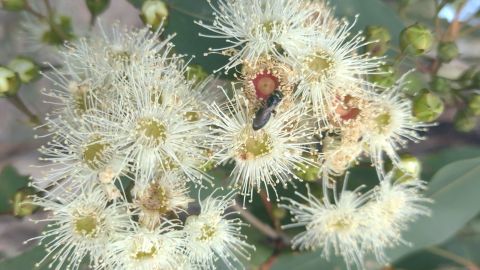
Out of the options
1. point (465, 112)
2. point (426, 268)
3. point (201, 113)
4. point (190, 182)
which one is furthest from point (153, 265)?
point (426, 268)

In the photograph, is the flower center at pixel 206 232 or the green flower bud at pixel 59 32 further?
the green flower bud at pixel 59 32

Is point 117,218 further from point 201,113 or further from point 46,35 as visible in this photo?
point 46,35

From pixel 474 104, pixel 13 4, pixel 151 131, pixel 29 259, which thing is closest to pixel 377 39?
pixel 474 104

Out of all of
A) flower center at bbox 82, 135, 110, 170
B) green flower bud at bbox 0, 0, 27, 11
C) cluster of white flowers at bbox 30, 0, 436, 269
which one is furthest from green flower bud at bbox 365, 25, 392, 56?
green flower bud at bbox 0, 0, 27, 11

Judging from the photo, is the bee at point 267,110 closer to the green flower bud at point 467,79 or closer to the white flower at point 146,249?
the white flower at point 146,249

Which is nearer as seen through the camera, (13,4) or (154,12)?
(154,12)

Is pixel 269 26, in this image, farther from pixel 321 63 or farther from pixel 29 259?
pixel 29 259

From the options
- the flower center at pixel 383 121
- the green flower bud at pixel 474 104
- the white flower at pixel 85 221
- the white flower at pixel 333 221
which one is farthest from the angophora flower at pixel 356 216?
the white flower at pixel 85 221

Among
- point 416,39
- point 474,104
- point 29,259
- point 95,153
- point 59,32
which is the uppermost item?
point 59,32
